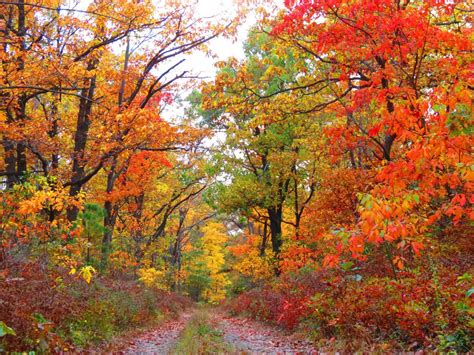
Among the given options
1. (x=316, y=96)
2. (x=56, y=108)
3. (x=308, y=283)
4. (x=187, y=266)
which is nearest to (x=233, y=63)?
(x=316, y=96)

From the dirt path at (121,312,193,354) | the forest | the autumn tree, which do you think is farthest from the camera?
the autumn tree

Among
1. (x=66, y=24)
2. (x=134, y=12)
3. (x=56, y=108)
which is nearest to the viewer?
(x=134, y=12)

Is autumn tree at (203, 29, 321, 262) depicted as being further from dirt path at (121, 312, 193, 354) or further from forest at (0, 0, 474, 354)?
dirt path at (121, 312, 193, 354)

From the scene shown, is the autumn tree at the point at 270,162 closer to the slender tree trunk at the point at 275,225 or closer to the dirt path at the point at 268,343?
the slender tree trunk at the point at 275,225

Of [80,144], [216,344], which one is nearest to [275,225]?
[80,144]

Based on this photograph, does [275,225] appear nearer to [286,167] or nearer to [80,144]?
[286,167]

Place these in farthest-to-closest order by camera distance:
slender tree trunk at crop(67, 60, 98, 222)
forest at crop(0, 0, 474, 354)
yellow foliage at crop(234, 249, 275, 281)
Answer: yellow foliage at crop(234, 249, 275, 281) < slender tree trunk at crop(67, 60, 98, 222) < forest at crop(0, 0, 474, 354)

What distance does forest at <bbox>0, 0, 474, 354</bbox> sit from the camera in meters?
5.80

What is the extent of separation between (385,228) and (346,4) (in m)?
6.29

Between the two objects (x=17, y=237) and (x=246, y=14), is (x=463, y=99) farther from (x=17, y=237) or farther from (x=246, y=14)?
(x=246, y=14)

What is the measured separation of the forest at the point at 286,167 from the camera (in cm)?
580

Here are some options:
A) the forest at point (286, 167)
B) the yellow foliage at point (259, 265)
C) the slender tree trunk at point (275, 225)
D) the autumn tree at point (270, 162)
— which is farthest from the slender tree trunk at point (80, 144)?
the slender tree trunk at point (275, 225)

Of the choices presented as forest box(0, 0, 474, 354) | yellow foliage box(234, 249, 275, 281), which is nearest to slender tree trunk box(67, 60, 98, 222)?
forest box(0, 0, 474, 354)

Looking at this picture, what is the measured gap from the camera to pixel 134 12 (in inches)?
449
